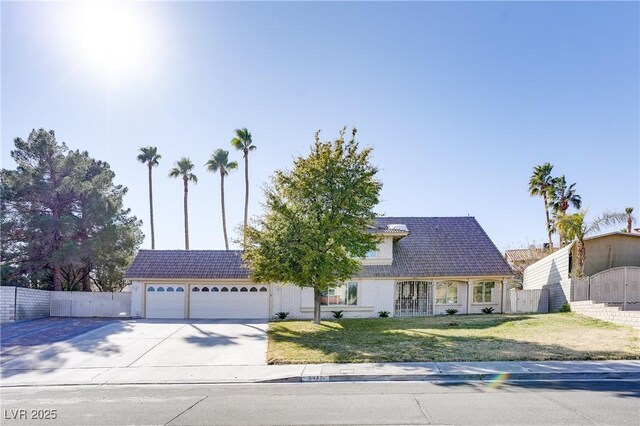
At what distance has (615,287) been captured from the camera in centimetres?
2070

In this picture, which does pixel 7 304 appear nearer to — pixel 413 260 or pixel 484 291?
pixel 413 260

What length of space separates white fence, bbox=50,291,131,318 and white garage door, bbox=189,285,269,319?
431 centimetres

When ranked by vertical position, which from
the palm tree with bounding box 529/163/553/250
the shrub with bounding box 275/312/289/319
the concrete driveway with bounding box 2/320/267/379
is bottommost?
the shrub with bounding box 275/312/289/319

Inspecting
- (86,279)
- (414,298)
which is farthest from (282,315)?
(86,279)

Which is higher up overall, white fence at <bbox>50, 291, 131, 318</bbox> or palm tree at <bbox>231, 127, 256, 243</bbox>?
palm tree at <bbox>231, 127, 256, 243</bbox>

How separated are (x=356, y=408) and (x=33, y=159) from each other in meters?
32.0

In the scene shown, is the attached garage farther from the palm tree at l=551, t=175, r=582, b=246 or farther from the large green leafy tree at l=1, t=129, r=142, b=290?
the palm tree at l=551, t=175, r=582, b=246

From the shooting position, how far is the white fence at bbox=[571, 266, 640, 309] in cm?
2012

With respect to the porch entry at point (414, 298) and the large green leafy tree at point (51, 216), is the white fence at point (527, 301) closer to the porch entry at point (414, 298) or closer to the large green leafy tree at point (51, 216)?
the porch entry at point (414, 298)

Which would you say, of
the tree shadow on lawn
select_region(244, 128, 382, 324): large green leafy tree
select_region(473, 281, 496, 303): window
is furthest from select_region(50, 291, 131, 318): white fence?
the tree shadow on lawn

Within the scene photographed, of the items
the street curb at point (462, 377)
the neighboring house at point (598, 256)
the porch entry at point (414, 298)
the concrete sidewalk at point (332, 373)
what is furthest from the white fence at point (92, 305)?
the neighboring house at point (598, 256)

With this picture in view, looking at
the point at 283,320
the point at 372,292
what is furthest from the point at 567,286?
the point at 283,320

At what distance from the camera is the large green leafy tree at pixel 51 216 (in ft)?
101

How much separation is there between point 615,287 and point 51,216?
108 ft
